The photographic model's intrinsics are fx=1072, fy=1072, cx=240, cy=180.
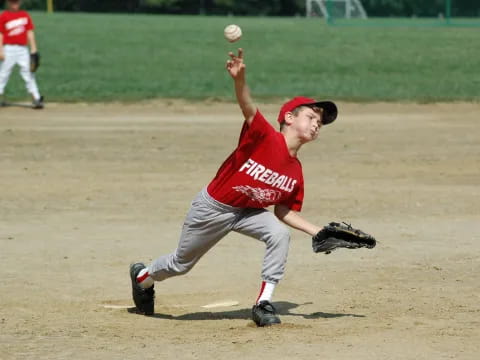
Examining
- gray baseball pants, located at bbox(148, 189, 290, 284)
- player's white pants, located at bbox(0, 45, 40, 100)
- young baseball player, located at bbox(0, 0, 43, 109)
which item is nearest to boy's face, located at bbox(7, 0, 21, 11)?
young baseball player, located at bbox(0, 0, 43, 109)

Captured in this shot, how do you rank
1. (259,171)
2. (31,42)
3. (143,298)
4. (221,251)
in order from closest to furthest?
(259,171), (143,298), (221,251), (31,42)

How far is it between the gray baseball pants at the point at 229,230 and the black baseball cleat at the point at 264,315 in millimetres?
156

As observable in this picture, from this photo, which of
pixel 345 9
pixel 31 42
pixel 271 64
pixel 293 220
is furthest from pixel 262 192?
pixel 345 9

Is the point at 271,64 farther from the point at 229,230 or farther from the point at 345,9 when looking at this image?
the point at 229,230

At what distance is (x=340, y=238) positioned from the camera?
623 cm

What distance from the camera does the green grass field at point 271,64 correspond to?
67.5ft

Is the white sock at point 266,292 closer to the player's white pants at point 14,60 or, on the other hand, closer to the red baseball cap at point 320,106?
the red baseball cap at point 320,106

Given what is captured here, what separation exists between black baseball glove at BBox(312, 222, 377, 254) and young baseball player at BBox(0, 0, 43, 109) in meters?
12.4

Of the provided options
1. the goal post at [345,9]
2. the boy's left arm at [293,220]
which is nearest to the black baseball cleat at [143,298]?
the boy's left arm at [293,220]

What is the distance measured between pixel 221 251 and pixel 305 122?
264 centimetres

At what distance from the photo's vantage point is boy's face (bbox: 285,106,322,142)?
6141 mm

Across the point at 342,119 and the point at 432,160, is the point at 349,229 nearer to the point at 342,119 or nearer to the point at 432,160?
the point at 432,160

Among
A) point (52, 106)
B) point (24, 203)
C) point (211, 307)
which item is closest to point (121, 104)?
point (52, 106)

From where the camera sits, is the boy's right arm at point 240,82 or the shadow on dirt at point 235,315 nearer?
the boy's right arm at point 240,82
